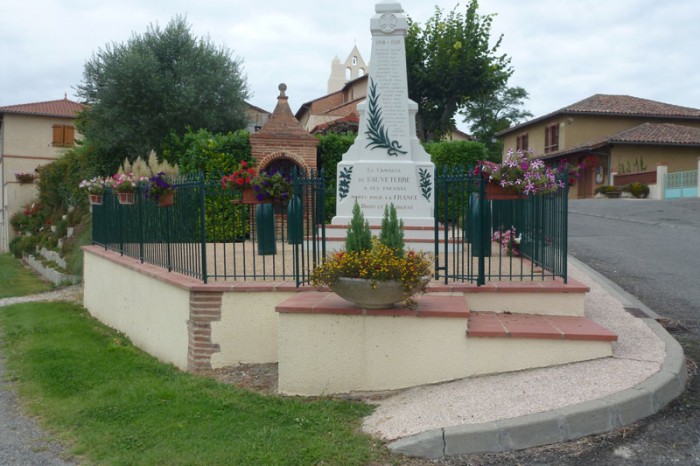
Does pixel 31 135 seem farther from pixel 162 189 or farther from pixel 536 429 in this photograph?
pixel 536 429

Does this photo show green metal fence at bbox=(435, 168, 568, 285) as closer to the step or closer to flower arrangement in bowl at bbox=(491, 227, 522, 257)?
flower arrangement in bowl at bbox=(491, 227, 522, 257)

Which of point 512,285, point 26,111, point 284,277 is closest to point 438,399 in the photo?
point 512,285

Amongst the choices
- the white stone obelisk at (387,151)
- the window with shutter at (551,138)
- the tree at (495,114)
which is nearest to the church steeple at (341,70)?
the tree at (495,114)

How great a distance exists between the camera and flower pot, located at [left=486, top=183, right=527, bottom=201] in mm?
6516

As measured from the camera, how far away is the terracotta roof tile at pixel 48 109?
35.6 m

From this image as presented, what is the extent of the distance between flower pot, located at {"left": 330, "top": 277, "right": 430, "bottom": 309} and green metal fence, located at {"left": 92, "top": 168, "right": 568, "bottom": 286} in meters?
0.72

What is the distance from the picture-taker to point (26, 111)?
35719mm

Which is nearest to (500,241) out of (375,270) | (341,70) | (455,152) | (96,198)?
(375,270)

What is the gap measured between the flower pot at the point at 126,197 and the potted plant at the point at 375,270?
477cm

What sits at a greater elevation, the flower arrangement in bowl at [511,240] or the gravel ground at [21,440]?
the flower arrangement in bowl at [511,240]

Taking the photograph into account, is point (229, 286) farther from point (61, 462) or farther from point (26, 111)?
point (26, 111)

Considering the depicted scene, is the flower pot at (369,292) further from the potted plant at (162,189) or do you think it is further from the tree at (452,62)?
the tree at (452,62)

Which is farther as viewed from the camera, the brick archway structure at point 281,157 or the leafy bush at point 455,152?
the leafy bush at point 455,152

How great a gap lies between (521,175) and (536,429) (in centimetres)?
309
